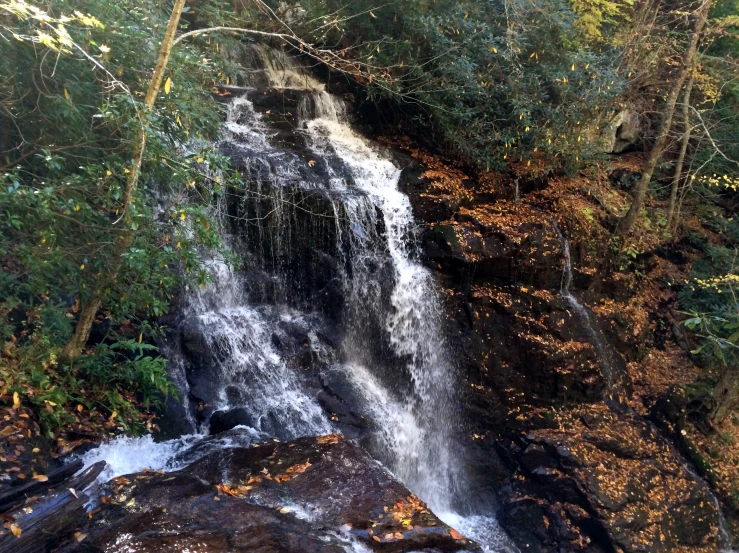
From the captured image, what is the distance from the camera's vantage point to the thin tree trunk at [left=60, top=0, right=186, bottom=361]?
14.5 ft

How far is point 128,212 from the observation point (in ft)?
14.4

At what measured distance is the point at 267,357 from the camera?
7551mm

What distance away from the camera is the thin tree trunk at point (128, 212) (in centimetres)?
441

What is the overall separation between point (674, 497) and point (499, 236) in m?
4.94

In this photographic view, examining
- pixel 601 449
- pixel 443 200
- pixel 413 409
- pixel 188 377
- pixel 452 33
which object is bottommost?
pixel 601 449

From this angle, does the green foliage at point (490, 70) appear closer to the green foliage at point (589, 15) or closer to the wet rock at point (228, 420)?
the green foliage at point (589, 15)

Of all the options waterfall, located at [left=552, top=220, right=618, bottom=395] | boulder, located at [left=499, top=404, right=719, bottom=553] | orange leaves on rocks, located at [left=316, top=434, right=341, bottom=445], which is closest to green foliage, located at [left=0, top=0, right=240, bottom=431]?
orange leaves on rocks, located at [left=316, top=434, right=341, bottom=445]

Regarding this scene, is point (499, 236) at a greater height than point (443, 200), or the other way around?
point (443, 200)

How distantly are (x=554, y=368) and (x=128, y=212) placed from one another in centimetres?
702

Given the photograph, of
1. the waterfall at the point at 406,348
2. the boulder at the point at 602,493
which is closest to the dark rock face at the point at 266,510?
the waterfall at the point at 406,348

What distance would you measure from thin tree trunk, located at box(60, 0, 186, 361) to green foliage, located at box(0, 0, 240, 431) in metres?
0.07

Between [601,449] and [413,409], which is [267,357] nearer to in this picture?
[413,409]

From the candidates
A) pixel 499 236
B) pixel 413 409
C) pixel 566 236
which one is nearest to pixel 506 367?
pixel 413 409

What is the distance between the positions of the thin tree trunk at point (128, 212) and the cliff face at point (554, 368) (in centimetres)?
541
